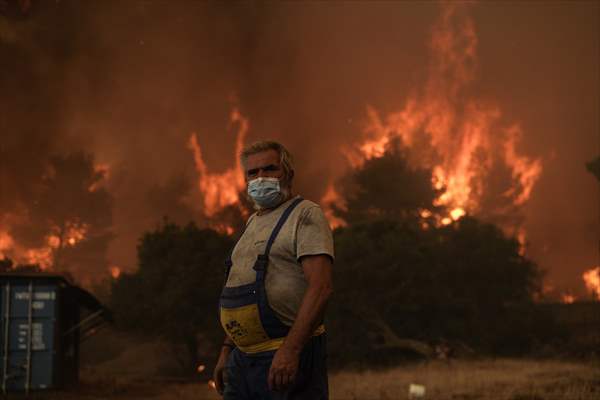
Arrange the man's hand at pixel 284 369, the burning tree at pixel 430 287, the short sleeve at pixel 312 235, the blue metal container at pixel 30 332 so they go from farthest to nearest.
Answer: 1. the burning tree at pixel 430 287
2. the blue metal container at pixel 30 332
3. the short sleeve at pixel 312 235
4. the man's hand at pixel 284 369

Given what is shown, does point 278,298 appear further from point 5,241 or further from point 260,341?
point 5,241

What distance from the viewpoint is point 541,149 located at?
101m

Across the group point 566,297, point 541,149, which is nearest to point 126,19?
point 541,149

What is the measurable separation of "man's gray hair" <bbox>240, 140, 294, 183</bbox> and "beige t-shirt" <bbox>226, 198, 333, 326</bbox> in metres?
0.34

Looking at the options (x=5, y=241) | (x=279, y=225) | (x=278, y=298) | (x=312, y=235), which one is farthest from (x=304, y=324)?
(x=5, y=241)

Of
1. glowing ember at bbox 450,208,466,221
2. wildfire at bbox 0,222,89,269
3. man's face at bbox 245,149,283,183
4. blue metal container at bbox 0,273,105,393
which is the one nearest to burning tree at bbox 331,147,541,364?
blue metal container at bbox 0,273,105,393

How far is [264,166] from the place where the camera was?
4.54 m

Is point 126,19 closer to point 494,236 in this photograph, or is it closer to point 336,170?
point 336,170

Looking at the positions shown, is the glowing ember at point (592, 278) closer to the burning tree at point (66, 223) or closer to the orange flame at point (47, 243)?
the burning tree at point (66, 223)


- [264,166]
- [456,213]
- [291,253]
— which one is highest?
[456,213]

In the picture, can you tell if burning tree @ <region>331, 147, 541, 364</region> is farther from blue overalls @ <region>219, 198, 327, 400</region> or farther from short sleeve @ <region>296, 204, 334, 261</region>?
short sleeve @ <region>296, 204, 334, 261</region>

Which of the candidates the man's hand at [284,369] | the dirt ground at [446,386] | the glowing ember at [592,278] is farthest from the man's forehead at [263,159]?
the glowing ember at [592,278]

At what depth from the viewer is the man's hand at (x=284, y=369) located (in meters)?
4.01

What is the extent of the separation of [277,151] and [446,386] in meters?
17.3
